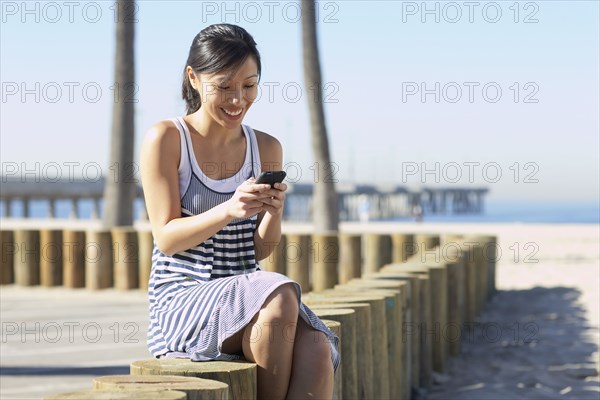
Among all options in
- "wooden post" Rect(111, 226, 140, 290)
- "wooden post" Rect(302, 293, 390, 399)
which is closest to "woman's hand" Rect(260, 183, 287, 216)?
"wooden post" Rect(302, 293, 390, 399)

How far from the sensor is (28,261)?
41.0 ft

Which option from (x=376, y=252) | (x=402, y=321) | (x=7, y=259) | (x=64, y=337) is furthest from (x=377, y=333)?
(x=7, y=259)

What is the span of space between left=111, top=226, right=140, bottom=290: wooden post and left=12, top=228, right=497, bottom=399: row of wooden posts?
0.01 meters

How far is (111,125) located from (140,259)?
→ 3350 mm

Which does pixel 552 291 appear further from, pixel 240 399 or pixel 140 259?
pixel 240 399

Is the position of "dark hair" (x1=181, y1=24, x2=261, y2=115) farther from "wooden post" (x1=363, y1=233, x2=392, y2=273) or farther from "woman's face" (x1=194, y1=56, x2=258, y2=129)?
"wooden post" (x1=363, y1=233, x2=392, y2=273)

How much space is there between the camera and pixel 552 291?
1245 centimetres

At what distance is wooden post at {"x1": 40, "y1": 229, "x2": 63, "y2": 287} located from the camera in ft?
40.8

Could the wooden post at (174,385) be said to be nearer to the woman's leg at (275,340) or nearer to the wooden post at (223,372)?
the wooden post at (223,372)

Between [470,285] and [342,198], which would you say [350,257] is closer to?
[470,285]

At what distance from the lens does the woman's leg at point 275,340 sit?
3.26 m

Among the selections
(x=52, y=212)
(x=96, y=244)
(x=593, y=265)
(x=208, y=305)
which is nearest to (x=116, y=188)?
(x=96, y=244)

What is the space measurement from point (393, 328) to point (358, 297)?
60 cm

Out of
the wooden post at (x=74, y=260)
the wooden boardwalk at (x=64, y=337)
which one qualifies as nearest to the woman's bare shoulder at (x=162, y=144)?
the wooden boardwalk at (x=64, y=337)
